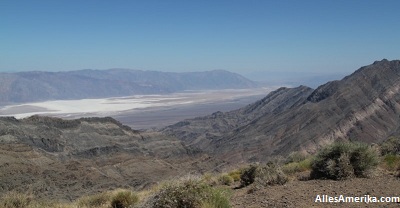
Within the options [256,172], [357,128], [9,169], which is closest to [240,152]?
[357,128]

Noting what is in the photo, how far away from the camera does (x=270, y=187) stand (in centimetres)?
1114

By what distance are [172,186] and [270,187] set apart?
11.1ft

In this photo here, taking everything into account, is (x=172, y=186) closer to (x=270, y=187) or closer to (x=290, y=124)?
(x=270, y=187)

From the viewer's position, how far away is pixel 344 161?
37.3 feet

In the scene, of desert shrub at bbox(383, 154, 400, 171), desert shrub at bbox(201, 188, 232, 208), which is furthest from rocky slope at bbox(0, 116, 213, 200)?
desert shrub at bbox(201, 188, 232, 208)

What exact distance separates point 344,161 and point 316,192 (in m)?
2.10

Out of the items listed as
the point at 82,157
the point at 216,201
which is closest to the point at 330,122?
the point at 82,157

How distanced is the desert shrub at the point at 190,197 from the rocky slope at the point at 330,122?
57632 mm

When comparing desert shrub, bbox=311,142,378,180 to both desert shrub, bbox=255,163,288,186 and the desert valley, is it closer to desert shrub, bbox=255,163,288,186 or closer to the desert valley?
the desert valley

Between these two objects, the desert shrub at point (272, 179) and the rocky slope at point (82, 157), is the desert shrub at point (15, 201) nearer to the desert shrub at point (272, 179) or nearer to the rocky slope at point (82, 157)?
the desert shrub at point (272, 179)

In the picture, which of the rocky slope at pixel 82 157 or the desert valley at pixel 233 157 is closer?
the desert valley at pixel 233 157

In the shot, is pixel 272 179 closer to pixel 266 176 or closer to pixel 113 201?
pixel 266 176

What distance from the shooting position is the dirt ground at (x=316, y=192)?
893 cm

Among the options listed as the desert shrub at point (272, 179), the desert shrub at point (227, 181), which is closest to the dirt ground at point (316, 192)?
the desert shrub at point (272, 179)
